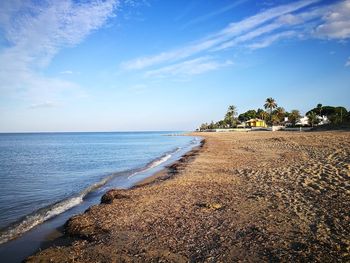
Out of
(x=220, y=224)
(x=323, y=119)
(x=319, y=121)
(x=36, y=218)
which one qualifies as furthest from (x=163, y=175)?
(x=323, y=119)

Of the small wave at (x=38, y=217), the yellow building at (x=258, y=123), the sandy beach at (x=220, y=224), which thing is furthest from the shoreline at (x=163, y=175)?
the yellow building at (x=258, y=123)

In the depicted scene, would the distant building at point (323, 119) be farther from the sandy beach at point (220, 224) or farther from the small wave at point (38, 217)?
the small wave at point (38, 217)

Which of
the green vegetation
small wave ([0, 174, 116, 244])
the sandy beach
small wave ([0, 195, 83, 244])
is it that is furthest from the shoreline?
the green vegetation

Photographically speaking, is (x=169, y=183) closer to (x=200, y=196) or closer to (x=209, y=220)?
(x=200, y=196)

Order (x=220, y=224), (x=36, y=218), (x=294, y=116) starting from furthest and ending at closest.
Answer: (x=294, y=116) < (x=36, y=218) < (x=220, y=224)

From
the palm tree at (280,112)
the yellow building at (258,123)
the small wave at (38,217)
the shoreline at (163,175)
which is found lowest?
the small wave at (38,217)

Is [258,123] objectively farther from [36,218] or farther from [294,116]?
[36,218]

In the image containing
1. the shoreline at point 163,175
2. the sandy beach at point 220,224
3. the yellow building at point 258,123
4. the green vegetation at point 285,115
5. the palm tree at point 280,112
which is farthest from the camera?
the yellow building at point 258,123

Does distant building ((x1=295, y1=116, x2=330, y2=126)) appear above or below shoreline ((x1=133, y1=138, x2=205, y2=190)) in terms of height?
above

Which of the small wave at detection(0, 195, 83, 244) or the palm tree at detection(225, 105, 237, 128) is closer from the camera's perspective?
the small wave at detection(0, 195, 83, 244)

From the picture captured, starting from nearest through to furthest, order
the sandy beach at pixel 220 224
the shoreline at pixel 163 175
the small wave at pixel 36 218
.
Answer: the sandy beach at pixel 220 224 → the small wave at pixel 36 218 → the shoreline at pixel 163 175

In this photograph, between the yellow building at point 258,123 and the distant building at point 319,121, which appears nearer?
the distant building at point 319,121

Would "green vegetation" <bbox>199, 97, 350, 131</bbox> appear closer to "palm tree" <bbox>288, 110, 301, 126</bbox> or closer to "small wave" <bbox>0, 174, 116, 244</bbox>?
"palm tree" <bbox>288, 110, 301, 126</bbox>

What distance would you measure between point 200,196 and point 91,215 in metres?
3.90
